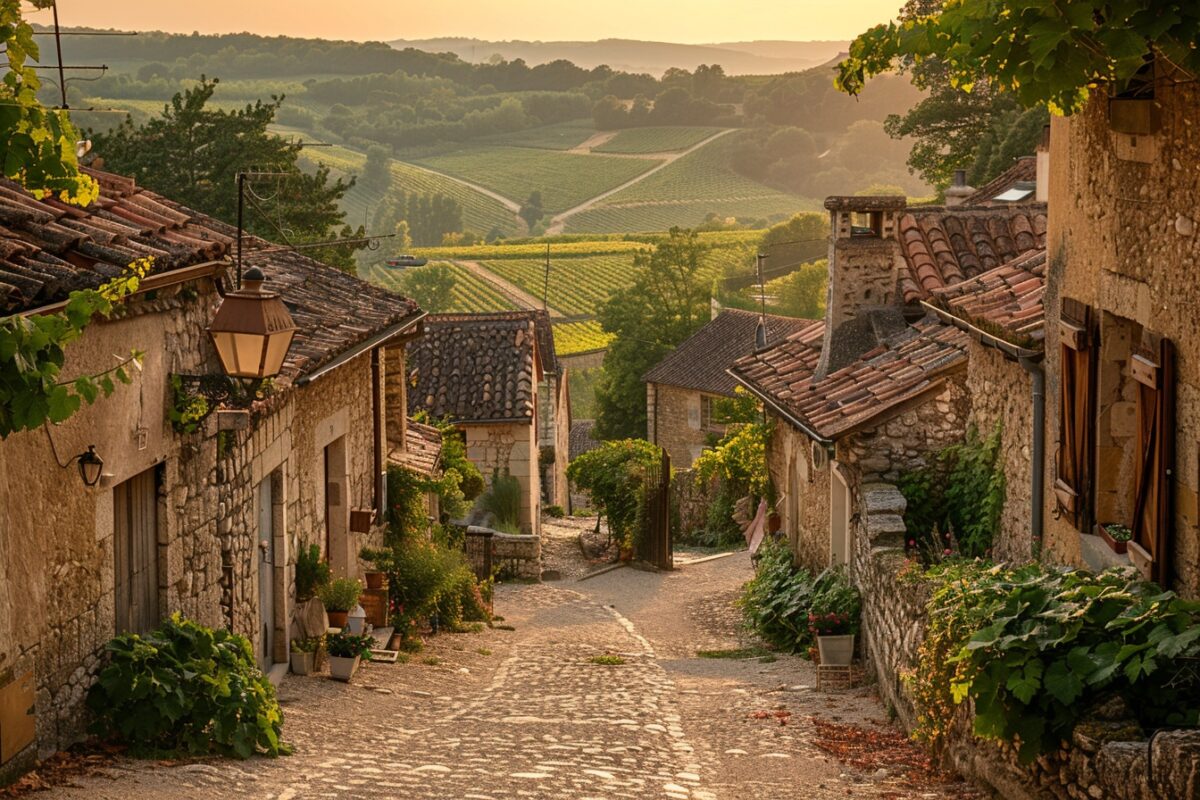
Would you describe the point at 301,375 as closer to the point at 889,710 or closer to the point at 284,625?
the point at 284,625

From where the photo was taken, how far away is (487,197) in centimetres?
10406

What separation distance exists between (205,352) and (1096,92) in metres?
5.17

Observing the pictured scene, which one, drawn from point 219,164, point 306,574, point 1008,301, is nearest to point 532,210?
point 219,164

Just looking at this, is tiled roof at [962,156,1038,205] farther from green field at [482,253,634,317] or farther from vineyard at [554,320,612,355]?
green field at [482,253,634,317]

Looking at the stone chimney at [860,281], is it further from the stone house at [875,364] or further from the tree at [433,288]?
the tree at [433,288]

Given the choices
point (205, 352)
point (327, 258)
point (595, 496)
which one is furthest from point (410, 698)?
point (327, 258)

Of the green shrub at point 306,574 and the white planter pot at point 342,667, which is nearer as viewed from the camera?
the white planter pot at point 342,667

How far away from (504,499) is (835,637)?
14.8m

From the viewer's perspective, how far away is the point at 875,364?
12.9 meters

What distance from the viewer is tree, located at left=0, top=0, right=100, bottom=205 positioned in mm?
4809

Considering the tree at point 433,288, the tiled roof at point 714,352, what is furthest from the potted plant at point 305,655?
the tree at point 433,288

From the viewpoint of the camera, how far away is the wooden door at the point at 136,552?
719 centimetres

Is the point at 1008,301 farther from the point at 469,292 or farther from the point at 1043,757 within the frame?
the point at 469,292

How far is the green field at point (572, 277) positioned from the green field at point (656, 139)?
45.6m
